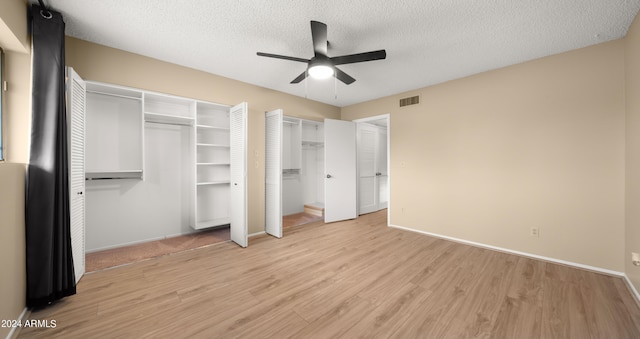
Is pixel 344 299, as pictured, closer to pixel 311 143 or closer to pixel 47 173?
pixel 47 173

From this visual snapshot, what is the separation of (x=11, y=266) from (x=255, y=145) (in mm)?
2881

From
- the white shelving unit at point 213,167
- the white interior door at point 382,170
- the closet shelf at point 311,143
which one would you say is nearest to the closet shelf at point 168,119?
the white shelving unit at point 213,167

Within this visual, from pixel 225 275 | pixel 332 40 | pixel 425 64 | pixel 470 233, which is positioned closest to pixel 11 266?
pixel 225 275

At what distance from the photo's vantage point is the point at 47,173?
76.4 inches

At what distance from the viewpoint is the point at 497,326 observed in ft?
5.80

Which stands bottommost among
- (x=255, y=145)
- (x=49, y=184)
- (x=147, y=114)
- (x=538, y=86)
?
(x=49, y=184)

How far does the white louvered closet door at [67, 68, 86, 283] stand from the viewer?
87.3 inches

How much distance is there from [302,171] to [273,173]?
1.95 meters

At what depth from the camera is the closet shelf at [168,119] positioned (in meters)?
3.38

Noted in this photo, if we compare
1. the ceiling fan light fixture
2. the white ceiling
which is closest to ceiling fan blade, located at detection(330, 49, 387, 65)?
the ceiling fan light fixture

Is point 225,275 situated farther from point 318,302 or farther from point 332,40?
point 332,40

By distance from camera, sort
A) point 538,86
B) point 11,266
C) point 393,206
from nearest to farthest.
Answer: point 11,266 < point 538,86 < point 393,206

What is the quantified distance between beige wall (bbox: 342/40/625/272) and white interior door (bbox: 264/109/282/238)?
97.5 inches

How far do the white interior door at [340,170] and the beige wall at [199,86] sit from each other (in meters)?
0.59
